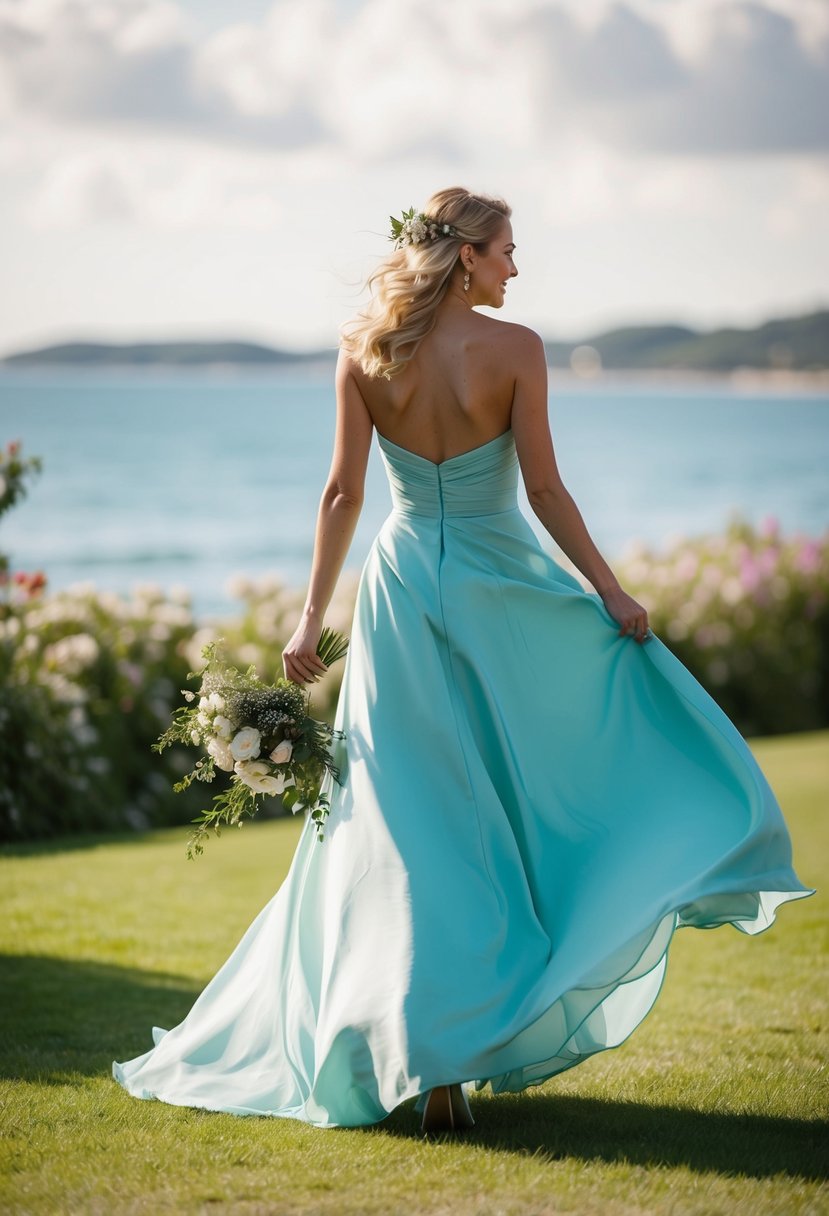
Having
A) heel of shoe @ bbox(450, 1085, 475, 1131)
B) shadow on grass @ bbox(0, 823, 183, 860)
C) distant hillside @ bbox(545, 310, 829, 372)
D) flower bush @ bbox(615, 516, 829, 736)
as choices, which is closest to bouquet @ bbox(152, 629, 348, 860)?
heel of shoe @ bbox(450, 1085, 475, 1131)

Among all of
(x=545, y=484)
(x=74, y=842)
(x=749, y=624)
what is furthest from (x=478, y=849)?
(x=749, y=624)

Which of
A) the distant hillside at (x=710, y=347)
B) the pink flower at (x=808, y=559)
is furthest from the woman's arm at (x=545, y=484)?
the distant hillside at (x=710, y=347)

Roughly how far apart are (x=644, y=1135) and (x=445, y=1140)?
1.82 feet

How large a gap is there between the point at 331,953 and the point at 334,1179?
62cm

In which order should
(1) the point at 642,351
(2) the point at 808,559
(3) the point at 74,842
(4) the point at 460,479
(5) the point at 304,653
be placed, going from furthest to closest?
(1) the point at 642,351 < (2) the point at 808,559 < (3) the point at 74,842 < (5) the point at 304,653 < (4) the point at 460,479

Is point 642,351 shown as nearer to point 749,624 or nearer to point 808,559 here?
point 808,559

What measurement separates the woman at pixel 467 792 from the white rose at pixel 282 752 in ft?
0.58

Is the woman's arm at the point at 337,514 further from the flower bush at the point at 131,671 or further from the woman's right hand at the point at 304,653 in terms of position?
the flower bush at the point at 131,671

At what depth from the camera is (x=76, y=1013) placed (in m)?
5.27

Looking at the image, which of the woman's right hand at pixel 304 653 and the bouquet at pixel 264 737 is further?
the woman's right hand at pixel 304 653

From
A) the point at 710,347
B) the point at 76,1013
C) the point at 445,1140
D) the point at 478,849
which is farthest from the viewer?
the point at 710,347

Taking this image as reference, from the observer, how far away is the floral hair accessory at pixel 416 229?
4113 millimetres

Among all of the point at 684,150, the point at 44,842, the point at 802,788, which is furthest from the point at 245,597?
the point at 684,150

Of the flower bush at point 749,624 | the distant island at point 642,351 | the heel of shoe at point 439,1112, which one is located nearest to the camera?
the heel of shoe at point 439,1112
